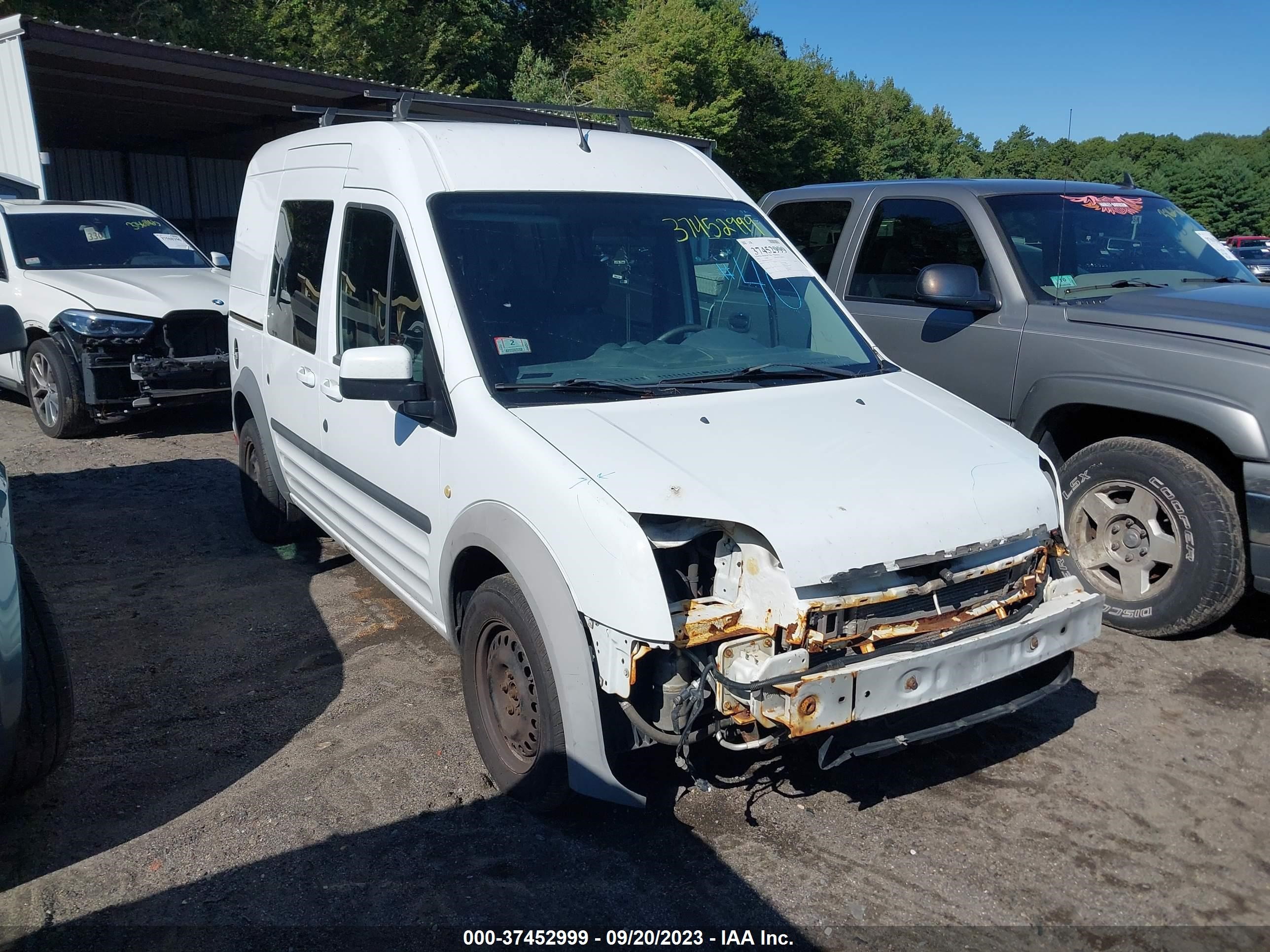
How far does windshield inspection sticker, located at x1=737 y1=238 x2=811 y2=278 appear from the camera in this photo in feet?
14.1

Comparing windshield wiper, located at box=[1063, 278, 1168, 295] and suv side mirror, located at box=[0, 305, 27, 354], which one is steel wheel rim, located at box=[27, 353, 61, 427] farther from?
windshield wiper, located at box=[1063, 278, 1168, 295]

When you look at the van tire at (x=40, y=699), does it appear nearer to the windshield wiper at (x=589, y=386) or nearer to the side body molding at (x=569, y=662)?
the side body molding at (x=569, y=662)

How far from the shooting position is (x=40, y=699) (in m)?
3.30

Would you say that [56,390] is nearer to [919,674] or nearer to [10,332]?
[10,332]

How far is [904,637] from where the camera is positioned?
3059 mm

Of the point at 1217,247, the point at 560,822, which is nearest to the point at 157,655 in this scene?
the point at 560,822

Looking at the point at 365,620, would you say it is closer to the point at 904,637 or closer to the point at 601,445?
the point at 601,445

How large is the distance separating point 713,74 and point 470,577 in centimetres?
3211

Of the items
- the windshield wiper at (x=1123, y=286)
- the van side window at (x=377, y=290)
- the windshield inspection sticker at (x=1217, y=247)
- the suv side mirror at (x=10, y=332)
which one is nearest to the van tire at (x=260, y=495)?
the van side window at (x=377, y=290)

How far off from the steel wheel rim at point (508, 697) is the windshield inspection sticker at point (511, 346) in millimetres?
938

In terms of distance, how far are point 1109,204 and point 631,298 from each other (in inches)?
140

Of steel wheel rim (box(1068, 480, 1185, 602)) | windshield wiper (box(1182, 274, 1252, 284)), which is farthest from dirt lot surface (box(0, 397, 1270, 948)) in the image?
windshield wiper (box(1182, 274, 1252, 284))

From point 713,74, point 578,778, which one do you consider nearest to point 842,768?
point 578,778

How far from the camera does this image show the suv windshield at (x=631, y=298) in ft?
11.8
